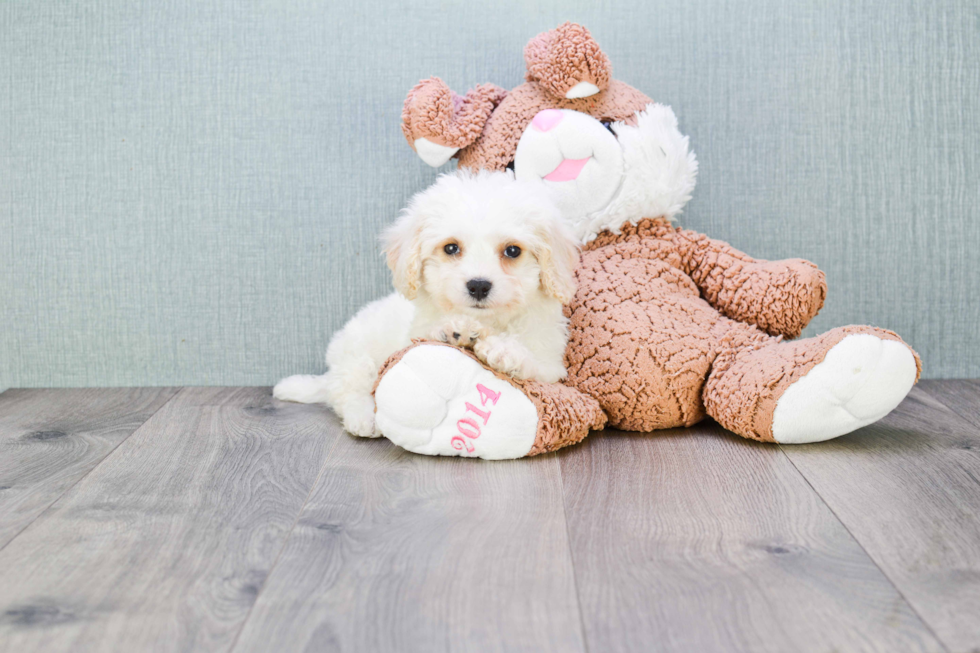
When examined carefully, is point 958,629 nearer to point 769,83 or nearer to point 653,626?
point 653,626

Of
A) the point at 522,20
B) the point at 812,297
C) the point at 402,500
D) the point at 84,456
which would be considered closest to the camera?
the point at 402,500

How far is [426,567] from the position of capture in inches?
39.5

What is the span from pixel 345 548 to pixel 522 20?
1371mm

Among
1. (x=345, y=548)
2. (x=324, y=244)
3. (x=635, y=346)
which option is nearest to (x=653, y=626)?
(x=345, y=548)

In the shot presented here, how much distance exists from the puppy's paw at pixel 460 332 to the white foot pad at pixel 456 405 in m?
0.05

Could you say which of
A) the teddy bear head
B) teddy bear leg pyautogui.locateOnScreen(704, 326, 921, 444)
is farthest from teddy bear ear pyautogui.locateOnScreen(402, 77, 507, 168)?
teddy bear leg pyautogui.locateOnScreen(704, 326, 921, 444)

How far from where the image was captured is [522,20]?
192cm

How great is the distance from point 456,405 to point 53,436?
0.87 m

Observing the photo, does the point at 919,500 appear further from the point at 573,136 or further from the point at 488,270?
the point at 573,136

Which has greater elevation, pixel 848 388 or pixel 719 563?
pixel 848 388

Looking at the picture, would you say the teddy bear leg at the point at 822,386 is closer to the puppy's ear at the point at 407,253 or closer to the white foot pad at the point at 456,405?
the white foot pad at the point at 456,405

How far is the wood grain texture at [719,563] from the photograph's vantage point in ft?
2.79

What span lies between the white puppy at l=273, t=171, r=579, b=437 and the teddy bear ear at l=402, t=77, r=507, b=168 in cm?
13

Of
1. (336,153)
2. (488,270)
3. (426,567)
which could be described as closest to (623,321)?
(488,270)
